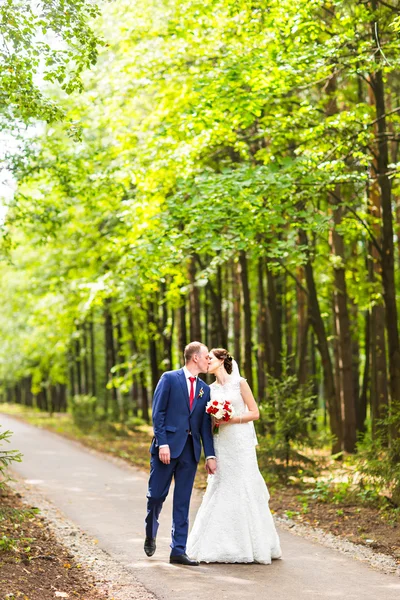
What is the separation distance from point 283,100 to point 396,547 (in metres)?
8.60

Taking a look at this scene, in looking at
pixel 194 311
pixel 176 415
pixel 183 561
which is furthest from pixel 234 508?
pixel 194 311

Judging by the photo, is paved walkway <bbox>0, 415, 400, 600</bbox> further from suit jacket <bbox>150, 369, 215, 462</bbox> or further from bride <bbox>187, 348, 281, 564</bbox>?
suit jacket <bbox>150, 369, 215, 462</bbox>

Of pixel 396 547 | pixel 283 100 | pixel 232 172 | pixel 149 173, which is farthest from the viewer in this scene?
pixel 149 173

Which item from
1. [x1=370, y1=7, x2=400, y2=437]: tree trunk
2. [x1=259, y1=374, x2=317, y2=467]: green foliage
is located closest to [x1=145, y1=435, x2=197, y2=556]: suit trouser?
[x1=370, y1=7, x2=400, y2=437]: tree trunk

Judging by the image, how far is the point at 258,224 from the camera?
12578mm

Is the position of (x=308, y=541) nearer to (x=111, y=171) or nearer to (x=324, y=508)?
(x=324, y=508)

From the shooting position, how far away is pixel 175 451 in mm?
7820

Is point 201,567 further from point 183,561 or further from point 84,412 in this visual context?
point 84,412

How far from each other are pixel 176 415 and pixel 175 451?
1.21 ft

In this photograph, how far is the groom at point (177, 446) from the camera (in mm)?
7770

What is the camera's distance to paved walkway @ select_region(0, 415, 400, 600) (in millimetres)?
6641

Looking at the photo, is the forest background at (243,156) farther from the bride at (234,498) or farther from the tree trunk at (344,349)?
the bride at (234,498)

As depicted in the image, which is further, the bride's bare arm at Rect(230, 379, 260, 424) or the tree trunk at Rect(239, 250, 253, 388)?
the tree trunk at Rect(239, 250, 253, 388)

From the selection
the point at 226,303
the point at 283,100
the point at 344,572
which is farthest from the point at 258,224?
the point at 226,303
